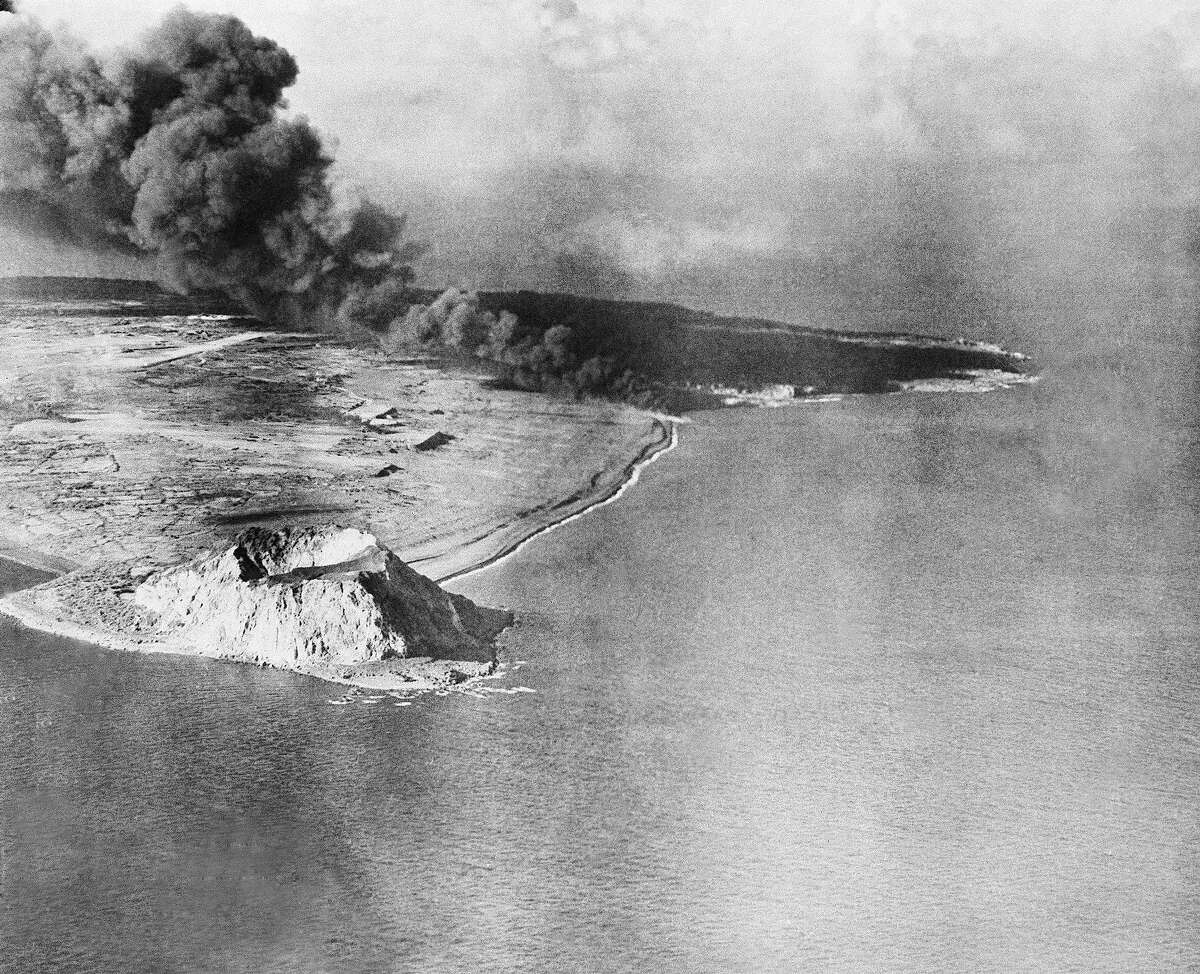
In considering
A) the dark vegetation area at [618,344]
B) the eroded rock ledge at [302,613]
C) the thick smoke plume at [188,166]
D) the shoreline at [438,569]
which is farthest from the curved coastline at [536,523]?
the thick smoke plume at [188,166]

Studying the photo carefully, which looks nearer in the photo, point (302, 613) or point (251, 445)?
point (302, 613)

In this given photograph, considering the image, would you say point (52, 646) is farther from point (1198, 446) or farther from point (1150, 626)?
point (1198, 446)

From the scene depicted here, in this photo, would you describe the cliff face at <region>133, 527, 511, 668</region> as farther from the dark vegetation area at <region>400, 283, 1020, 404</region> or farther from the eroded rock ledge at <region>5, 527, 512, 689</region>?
the dark vegetation area at <region>400, 283, 1020, 404</region>

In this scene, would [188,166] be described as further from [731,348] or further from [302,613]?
[731,348]

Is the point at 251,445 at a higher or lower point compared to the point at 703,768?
higher

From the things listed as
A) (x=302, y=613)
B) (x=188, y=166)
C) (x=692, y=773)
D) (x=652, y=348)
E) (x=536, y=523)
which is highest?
(x=188, y=166)

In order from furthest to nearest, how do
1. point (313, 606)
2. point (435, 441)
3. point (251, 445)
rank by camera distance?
1. point (435, 441)
2. point (251, 445)
3. point (313, 606)

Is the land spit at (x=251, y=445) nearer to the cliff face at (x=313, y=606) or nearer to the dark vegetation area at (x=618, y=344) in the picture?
the dark vegetation area at (x=618, y=344)

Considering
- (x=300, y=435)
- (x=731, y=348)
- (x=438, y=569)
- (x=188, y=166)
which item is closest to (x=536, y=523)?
(x=438, y=569)
